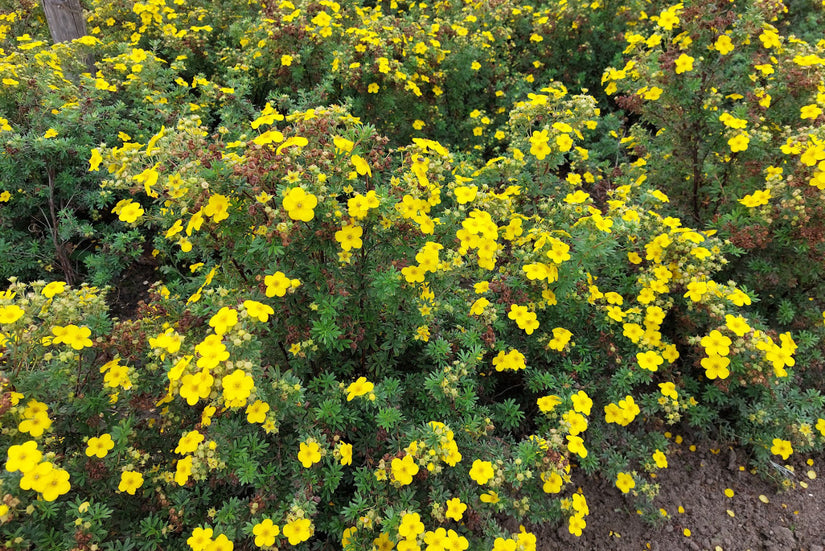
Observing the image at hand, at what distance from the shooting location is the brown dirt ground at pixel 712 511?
270cm

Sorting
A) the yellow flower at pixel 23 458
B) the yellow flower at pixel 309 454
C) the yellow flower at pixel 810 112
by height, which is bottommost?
the yellow flower at pixel 309 454

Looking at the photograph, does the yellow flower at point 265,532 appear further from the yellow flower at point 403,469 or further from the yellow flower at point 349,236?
the yellow flower at point 349,236

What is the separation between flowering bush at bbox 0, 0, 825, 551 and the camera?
1.86m

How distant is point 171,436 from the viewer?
2.25 metres

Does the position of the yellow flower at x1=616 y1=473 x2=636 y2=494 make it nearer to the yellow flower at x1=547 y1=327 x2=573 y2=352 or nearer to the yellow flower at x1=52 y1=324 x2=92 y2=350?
the yellow flower at x1=547 y1=327 x2=573 y2=352

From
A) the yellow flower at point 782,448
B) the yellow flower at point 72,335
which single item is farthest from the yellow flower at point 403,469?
the yellow flower at point 782,448

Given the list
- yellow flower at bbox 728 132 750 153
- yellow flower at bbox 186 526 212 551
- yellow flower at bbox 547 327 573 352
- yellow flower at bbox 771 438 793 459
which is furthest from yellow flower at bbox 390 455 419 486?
yellow flower at bbox 728 132 750 153

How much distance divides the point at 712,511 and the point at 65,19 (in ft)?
23.4

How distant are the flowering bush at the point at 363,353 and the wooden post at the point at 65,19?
1.81 meters

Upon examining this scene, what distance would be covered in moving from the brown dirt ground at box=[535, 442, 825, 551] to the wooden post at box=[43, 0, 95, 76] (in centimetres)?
605

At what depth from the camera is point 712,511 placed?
285 cm

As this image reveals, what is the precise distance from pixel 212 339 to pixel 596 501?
2475mm

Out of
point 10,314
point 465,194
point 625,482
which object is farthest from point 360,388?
point 625,482

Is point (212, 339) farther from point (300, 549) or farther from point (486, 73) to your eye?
point (486, 73)
